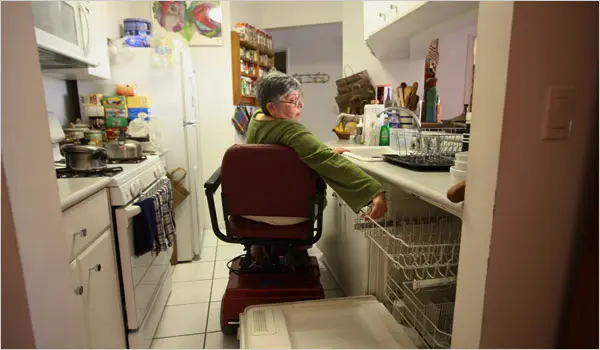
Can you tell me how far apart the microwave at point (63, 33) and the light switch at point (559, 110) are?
5.63 ft

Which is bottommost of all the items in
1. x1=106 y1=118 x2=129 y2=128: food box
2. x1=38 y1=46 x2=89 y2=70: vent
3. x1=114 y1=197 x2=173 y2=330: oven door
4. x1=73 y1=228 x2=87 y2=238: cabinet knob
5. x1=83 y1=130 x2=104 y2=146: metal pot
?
x1=114 y1=197 x2=173 y2=330: oven door

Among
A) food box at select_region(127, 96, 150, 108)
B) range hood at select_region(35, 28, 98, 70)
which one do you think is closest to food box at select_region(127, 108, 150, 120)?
food box at select_region(127, 96, 150, 108)

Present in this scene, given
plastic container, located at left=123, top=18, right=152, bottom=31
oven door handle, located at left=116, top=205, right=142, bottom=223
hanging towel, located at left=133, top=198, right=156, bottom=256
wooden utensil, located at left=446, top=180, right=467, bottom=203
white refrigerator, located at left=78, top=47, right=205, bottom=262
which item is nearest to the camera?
wooden utensil, located at left=446, top=180, right=467, bottom=203

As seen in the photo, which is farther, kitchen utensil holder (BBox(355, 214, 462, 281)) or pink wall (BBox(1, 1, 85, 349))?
kitchen utensil holder (BBox(355, 214, 462, 281))

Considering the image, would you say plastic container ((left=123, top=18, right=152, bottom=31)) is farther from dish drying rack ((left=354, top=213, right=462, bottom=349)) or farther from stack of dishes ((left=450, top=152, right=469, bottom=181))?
stack of dishes ((left=450, top=152, right=469, bottom=181))

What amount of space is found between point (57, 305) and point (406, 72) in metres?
2.53

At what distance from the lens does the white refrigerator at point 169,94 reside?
2277 mm

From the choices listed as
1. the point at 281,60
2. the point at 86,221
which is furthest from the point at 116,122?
the point at 281,60

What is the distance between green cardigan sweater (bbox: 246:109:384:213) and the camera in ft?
4.32

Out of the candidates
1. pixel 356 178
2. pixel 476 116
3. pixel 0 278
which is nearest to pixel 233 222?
pixel 356 178

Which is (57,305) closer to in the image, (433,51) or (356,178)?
(356,178)

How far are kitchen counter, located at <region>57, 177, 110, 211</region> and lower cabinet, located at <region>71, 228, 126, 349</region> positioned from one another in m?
0.18

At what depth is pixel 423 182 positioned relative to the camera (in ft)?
3.35

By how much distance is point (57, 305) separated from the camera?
642 mm
